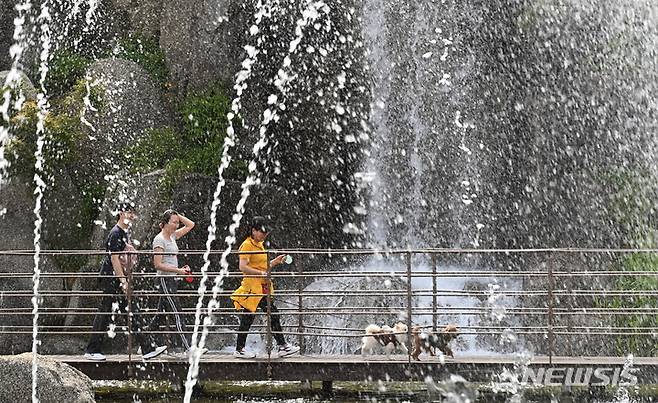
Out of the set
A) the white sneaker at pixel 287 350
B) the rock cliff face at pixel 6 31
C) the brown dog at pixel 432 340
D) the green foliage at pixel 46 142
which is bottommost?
the white sneaker at pixel 287 350

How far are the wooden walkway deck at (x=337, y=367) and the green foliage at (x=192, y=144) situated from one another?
581 centimetres

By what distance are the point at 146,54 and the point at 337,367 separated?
30.0ft

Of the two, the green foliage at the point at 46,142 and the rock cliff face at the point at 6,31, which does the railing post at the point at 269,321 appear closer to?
the green foliage at the point at 46,142

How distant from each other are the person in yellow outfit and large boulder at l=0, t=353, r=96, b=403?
2587 millimetres

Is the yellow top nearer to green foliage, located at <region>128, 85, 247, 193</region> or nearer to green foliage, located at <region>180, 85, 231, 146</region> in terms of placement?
green foliage, located at <region>128, 85, 247, 193</region>

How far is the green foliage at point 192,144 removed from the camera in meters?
17.6

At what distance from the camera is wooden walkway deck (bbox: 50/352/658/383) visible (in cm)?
1131

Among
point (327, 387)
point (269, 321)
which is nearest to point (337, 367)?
point (269, 321)

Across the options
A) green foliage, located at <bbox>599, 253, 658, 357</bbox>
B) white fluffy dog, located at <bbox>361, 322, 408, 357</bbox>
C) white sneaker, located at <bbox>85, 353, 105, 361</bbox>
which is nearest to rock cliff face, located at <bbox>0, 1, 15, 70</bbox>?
white sneaker, located at <bbox>85, 353, 105, 361</bbox>

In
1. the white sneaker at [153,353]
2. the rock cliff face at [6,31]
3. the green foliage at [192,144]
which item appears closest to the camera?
the white sneaker at [153,353]

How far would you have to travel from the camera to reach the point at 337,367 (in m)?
11.4

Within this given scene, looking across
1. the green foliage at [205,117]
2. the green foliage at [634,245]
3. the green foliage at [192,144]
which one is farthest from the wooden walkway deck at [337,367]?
the green foliage at [205,117]

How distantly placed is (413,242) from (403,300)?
10.7 ft

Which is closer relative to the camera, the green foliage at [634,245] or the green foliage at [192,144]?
the green foliage at [634,245]
